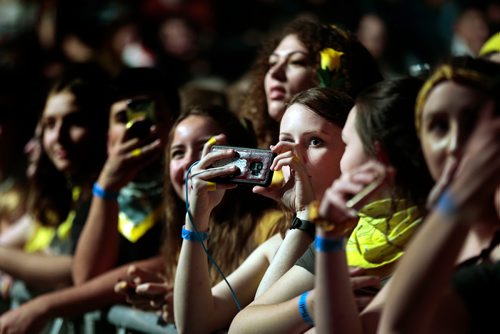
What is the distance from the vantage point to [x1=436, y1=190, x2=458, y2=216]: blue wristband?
1.91m

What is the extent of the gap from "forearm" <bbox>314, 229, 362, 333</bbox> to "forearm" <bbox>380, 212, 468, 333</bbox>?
0.24 meters

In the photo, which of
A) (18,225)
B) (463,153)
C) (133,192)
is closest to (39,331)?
(133,192)

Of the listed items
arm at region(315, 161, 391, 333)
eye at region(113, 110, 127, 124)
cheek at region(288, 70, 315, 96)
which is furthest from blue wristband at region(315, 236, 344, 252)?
eye at region(113, 110, 127, 124)

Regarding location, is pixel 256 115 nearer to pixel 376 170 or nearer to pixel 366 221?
pixel 366 221

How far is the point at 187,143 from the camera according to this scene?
3619 mm

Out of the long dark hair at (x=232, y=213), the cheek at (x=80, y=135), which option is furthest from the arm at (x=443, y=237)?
the cheek at (x=80, y=135)

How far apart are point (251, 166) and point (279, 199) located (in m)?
0.23

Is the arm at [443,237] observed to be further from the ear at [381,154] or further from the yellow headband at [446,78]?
the ear at [381,154]

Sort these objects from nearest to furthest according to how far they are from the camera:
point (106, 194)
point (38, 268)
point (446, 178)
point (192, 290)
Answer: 1. point (446, 178)
2. point (192, 290)
3. point (106, 194)
4. point (38, 268)

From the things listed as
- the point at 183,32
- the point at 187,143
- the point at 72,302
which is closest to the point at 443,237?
the point at 187,143

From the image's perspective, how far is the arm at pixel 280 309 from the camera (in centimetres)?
263

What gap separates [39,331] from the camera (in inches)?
166

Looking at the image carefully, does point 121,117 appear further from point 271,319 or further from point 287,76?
point 271,319

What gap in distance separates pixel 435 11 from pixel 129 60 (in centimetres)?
288
